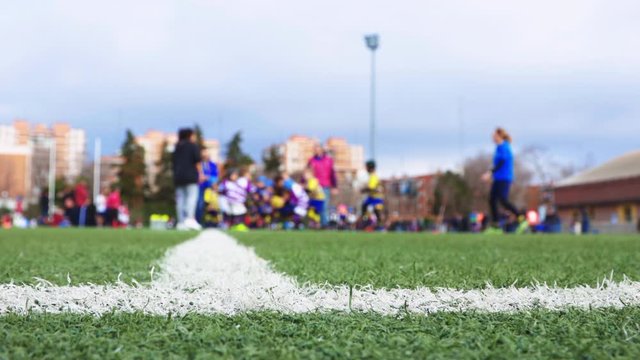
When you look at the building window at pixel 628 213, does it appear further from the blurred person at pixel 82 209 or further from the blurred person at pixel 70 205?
the blurred person at pixel 70 205

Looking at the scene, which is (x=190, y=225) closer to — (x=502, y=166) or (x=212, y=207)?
(x=212, y=207)

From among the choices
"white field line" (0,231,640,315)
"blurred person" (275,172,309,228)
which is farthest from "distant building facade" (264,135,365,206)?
"white field line" (0,231,640,315)

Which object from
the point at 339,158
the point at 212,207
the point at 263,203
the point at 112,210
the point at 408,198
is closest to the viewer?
the point at 212,207

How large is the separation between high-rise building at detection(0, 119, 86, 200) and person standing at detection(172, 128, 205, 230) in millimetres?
84966

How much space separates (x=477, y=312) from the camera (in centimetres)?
186

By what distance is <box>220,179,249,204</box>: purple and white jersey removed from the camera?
56.5 feet

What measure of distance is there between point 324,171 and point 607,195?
49360 millimetres

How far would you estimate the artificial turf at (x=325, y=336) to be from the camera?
4.42 feet

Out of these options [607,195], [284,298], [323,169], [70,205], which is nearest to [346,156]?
[607,195]

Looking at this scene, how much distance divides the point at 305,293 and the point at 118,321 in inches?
25.6

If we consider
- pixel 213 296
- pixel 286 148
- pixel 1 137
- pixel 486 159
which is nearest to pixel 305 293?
pixel 213 296

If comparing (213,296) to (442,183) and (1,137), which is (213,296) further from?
(1,137)

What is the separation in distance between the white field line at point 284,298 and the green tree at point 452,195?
72758 mm

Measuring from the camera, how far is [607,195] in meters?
59.2
